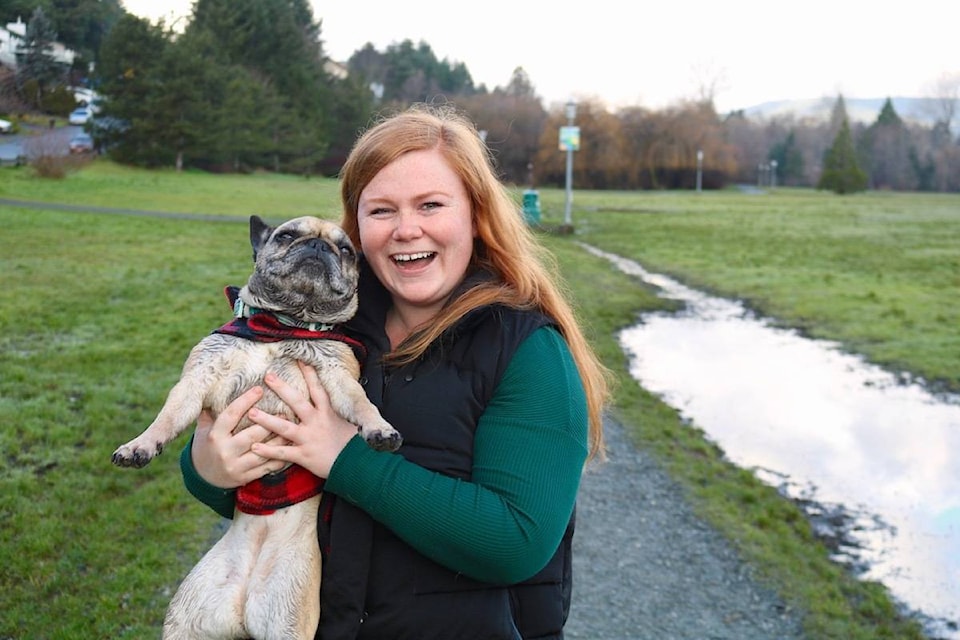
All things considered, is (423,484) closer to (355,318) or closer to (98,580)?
(355,318)

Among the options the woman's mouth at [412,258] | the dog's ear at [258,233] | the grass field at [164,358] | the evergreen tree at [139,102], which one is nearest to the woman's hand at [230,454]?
the woman's mouth at [412,258]

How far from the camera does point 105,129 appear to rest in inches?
1955

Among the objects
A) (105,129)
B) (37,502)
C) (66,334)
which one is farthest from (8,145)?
(37,502)

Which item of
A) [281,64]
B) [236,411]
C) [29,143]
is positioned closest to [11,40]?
[29,143]

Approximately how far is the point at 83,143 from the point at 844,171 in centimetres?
6630

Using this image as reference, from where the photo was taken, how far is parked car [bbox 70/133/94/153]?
47522 mm

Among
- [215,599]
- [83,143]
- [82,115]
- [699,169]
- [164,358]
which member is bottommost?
[164,358]

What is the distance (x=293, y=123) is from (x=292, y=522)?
64876 millimetres

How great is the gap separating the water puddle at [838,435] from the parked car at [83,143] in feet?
143

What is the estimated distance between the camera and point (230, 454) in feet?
7.62

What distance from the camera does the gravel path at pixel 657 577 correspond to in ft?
16.5

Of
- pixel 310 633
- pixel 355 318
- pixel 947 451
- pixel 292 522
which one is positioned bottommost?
pixel 947 451

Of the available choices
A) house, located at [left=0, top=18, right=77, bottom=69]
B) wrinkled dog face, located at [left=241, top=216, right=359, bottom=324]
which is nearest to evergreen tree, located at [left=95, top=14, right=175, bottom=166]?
house, located at [left=0, top=18, right=77, bottom=69]

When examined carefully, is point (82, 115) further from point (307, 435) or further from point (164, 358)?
point (307, 435)
